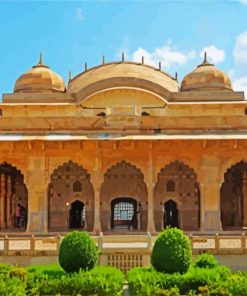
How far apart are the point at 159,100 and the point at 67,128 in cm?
424

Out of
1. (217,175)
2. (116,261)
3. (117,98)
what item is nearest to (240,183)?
(217,175)

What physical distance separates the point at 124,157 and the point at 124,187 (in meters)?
1.47

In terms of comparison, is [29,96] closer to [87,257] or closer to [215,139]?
[215,139]

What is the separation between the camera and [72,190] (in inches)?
684

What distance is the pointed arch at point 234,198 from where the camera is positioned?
17.5m

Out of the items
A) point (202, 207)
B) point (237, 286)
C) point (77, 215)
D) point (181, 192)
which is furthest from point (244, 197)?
point (237, 286)

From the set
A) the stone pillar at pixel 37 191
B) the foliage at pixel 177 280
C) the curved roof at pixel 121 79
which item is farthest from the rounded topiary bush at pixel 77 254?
the curved roof at pixel 121 79

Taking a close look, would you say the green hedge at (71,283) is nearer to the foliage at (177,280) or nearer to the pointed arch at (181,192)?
the foliage at (177,280)

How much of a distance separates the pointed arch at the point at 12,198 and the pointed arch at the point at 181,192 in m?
4.35

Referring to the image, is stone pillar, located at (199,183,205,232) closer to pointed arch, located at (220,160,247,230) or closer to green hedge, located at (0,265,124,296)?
pointed arch, located at (220,160,247,230)

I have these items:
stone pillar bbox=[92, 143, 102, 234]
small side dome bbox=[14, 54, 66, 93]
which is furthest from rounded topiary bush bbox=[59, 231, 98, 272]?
small side dome bbox=[14, 54, 66, 93]

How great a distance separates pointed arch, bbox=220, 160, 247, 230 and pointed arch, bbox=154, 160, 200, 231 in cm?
114

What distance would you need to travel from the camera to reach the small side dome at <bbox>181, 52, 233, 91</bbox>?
20500 millimetres

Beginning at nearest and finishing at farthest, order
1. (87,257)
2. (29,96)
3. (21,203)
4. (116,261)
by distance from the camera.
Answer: (87,257), (116,261), (21,203), (29,96)
